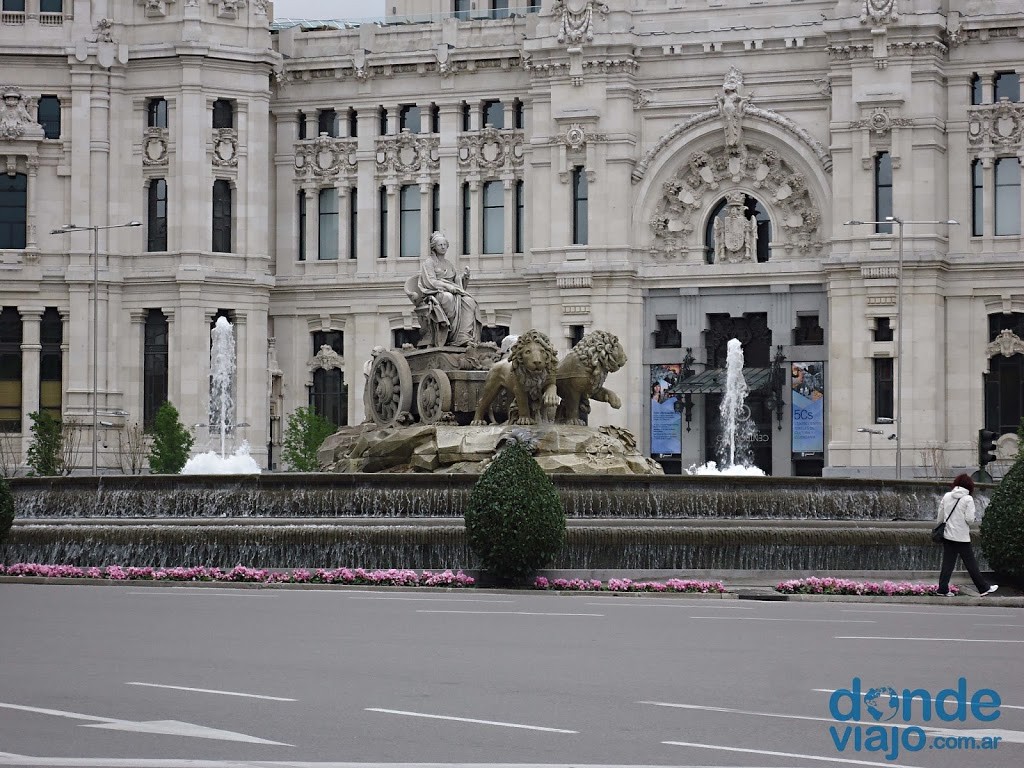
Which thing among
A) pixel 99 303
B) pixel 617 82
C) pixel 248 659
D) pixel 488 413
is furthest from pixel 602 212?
pixel 248 659

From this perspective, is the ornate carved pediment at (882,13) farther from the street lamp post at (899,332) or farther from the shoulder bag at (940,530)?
the shoulder bag at (940,530)

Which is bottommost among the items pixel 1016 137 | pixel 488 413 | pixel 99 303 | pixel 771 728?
pixel 771 728

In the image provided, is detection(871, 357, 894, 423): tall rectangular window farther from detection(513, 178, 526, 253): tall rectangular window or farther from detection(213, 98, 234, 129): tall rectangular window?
detection(213, 98, 234, 129): tall rectangular window

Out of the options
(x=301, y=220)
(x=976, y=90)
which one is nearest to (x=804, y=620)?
(x=976, y=90)

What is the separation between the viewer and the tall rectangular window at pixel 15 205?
278 feet

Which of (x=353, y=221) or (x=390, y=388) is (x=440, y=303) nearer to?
(x=390, y=388)

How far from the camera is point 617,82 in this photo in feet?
266

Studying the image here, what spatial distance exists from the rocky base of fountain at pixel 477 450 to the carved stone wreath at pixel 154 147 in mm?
45214

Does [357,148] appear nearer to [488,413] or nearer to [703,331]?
[703,331]

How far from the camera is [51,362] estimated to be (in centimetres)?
8406

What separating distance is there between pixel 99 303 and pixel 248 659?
220ft

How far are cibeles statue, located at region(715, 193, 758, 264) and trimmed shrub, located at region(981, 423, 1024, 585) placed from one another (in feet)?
171

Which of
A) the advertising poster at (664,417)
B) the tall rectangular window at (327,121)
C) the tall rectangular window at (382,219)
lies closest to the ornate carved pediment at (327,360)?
the tall rectangular window at (382,219)

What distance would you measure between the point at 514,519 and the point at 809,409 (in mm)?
51047
